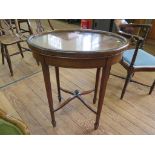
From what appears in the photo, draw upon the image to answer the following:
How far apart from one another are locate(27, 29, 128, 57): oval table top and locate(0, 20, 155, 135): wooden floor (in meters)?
0.74

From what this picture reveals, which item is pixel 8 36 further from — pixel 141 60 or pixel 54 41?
pixel 141 60

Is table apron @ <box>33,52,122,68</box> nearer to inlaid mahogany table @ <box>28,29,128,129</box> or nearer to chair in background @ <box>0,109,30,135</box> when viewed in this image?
inlaid mahogany table @ <box>28,29,128,129</box>

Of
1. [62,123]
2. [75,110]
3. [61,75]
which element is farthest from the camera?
[61,75]

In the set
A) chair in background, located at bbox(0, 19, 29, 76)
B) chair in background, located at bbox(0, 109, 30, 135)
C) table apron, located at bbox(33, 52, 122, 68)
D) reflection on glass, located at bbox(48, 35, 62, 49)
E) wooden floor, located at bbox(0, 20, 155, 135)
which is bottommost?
wooden floor, located at bbox(0, 20, 155, 135)

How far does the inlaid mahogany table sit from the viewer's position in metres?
0.98

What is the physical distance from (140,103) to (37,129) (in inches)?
42.9

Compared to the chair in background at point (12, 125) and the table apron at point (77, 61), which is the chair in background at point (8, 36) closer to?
the table apron at point (77, 61)

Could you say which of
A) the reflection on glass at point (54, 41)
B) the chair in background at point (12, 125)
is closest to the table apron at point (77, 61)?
the reflection on glass at point (54, 41)

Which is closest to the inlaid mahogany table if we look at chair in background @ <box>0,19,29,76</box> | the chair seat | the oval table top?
the oval table top

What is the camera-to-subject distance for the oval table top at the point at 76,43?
983mm

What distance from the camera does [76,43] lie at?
1185 mm

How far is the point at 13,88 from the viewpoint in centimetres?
200
